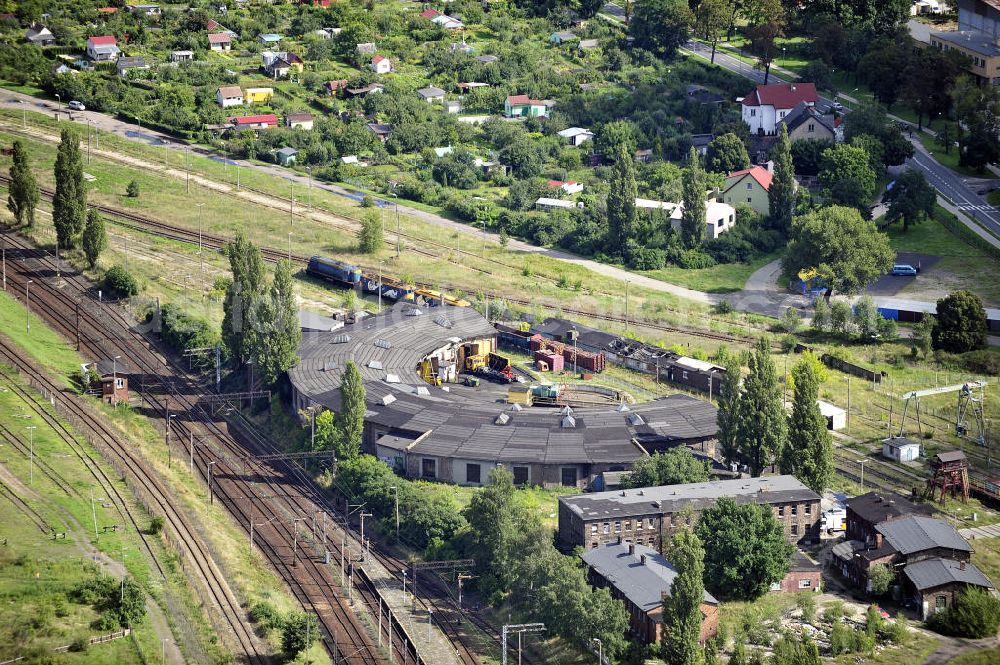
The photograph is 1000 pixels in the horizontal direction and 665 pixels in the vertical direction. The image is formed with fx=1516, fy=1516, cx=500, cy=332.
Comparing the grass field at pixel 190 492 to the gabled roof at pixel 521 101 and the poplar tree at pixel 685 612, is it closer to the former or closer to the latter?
the poplar tree at pixel 685 612

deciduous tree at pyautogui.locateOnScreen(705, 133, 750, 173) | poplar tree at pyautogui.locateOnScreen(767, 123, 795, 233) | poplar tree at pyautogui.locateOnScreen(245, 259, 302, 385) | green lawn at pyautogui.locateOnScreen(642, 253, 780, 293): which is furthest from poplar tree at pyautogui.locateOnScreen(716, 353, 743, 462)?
deciduous tree at pyautogui.locateOnScreen(705, 133, 750, 173)

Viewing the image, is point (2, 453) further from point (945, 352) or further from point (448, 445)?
point (945, 352)

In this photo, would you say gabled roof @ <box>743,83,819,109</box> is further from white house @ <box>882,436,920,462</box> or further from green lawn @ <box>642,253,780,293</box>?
white house @ <box>882,436,920,462</box>

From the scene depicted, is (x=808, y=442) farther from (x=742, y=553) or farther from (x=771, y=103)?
(x=771, y=103)

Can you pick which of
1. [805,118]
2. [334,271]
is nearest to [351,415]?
[334,271]

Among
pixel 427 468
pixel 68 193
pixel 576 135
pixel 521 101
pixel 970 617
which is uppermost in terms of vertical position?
pixel 521 101

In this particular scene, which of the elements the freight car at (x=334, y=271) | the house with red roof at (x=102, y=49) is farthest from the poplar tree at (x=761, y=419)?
the house with red roof at (x=102, y=49)
